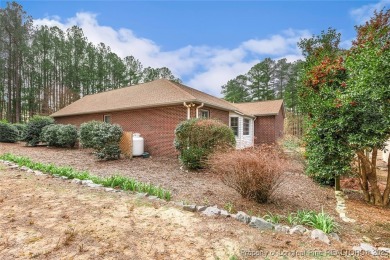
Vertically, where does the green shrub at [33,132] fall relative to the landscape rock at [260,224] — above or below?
above

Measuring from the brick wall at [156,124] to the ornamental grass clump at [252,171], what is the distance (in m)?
6.30

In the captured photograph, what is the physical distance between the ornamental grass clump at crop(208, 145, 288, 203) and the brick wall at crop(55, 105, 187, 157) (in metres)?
6.30

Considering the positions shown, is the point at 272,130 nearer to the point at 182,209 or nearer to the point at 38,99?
the point at 182,209

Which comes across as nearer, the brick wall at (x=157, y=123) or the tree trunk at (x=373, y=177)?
the tree trunk at (x=373, y=177)

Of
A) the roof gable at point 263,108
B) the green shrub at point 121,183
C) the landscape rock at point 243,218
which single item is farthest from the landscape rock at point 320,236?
the roof gable at point 263,108

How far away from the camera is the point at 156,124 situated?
11.6 meters

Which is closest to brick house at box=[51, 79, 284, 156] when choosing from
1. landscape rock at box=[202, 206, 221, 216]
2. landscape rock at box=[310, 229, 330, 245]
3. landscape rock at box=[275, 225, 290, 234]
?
landscape rock at box=[202, 206, 221, 216]

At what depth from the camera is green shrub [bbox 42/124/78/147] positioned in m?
12.9

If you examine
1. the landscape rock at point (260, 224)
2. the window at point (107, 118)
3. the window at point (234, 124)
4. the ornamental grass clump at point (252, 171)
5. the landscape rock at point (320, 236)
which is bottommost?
the landscape rock at point (320, 236)

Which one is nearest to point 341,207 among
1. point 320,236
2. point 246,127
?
point 320,236

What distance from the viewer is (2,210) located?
370 cm

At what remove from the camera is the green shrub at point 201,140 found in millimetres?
7910

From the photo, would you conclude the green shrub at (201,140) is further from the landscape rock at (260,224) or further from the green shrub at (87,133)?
the green shrub at (87,133)

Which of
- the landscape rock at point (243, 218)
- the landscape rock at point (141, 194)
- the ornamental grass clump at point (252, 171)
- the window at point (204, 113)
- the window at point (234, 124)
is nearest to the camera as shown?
the landscape rock at point (243, 218)
